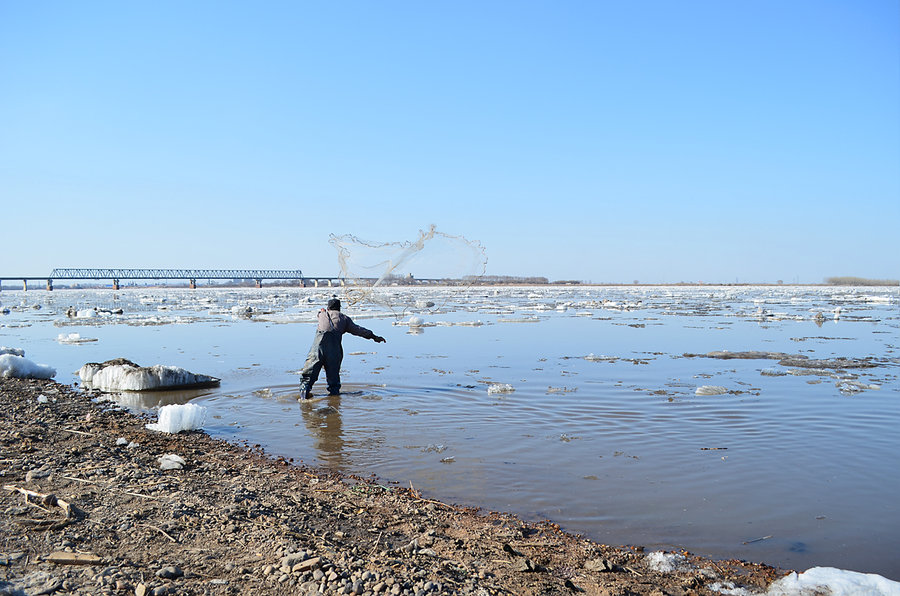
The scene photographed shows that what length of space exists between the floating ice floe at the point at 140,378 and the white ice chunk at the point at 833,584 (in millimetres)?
10292

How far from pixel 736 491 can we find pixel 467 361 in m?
9.38

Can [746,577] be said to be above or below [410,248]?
below

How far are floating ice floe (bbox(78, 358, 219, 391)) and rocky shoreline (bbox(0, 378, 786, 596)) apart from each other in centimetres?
496

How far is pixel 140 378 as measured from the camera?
11.0 m

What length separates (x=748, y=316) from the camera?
2888 cm

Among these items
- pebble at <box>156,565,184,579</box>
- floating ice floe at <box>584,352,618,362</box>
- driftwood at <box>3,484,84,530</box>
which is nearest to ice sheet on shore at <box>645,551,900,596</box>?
pebble at <box>156,565,184,579</box>

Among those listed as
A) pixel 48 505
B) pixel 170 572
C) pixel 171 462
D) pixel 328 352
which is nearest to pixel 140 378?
pixel 328 352

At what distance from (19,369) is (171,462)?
8.06 meters

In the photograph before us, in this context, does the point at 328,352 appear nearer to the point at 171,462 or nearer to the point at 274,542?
the point at 171,462

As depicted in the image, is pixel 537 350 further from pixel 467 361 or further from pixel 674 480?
pixel 674 480

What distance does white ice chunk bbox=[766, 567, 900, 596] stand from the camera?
12.0 ft

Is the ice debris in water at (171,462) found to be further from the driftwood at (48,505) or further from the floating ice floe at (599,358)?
the floating ice floe at (599,358)

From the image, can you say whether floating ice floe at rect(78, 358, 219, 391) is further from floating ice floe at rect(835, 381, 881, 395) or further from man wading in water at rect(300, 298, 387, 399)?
floating ice floe at rect(835, 381, 881, 395)

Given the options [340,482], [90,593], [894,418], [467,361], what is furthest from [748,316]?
[90,593]
